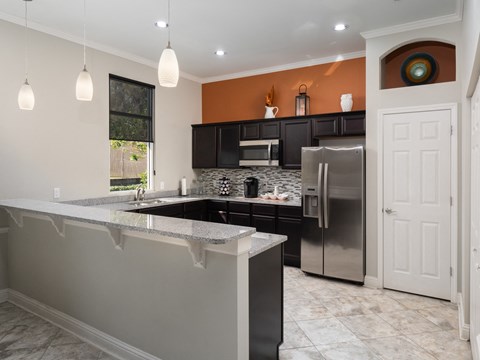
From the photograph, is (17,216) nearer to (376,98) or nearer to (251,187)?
(251,187)

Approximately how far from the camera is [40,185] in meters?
3.72

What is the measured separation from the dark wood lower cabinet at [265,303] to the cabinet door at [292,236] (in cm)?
220

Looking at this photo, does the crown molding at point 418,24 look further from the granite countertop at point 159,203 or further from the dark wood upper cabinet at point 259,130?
the granite countertop at point 159,203

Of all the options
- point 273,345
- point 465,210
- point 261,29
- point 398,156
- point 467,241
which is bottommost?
point 273,345

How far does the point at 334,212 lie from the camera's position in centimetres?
411

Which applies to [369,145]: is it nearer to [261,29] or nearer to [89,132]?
[261,29]

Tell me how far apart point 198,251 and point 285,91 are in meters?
3.86

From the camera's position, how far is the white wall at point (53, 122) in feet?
11.4

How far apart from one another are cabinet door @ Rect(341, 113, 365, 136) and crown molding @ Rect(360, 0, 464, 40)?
95 cm

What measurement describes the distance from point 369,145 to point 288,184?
1577 millimetres

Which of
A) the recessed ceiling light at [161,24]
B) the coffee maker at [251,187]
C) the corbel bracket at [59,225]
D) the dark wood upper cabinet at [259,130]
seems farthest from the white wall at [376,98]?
the corbel bracket at [59,225]

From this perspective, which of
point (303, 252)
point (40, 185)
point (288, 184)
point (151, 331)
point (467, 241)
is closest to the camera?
point (151, 331)

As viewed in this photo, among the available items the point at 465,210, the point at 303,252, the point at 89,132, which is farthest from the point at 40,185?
the point at 465,210

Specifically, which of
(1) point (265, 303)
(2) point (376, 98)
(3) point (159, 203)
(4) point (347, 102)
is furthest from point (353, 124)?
(1) point (265, 303)
